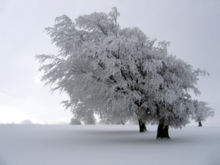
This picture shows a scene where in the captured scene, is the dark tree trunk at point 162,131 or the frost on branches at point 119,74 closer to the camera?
the frost on branches at point 119,74

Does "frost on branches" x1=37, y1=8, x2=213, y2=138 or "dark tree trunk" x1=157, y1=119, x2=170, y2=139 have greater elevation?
"frost on branches" x1=37, y1=8, x2=213, y2=138

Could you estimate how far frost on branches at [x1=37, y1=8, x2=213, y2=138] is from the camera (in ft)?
49.0

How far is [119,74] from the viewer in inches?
600

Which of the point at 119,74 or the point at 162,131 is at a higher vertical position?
the point at 119,74

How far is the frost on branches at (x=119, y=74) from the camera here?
49.0ft

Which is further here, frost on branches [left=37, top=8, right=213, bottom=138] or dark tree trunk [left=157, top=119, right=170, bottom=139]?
dark tree trunk [left=157, top=119, right=170, bottom=139]

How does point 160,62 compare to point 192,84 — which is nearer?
point 160,62

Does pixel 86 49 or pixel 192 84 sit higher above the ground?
pixel 86 49

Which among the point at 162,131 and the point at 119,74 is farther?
the point at 162,131

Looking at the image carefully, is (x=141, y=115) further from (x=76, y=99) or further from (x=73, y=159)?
(x=73, y=159)

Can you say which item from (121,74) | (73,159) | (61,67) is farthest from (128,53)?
(73,159)

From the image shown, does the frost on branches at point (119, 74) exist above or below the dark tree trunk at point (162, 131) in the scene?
above

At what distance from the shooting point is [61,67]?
16125 mm

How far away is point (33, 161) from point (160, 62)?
30.2 feet
